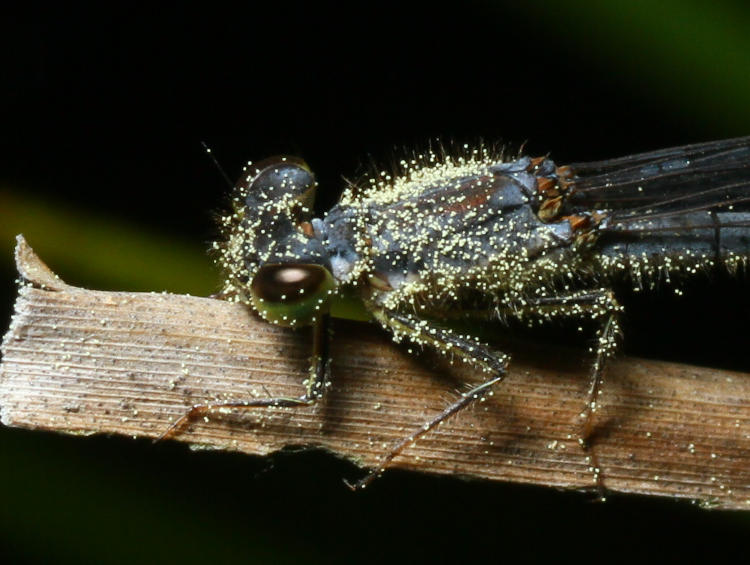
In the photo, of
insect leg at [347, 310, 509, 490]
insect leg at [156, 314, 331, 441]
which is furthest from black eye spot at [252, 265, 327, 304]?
insect leg at [347, 310, 509, 490]

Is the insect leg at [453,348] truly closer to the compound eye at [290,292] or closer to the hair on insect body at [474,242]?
the hair on insect body at [474,242]

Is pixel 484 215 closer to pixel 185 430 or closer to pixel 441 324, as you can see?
pixel 441 324

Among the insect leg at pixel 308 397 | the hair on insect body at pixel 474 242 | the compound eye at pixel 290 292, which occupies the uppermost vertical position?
the hair on insect body at pixel 474 242

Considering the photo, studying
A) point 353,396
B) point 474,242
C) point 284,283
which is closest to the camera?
point 284,283

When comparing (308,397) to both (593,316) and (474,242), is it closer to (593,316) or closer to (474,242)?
(474,242)

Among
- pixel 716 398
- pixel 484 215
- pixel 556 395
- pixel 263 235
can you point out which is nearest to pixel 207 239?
pixel 263 235

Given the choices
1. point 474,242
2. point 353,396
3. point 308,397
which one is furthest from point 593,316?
point 308,397

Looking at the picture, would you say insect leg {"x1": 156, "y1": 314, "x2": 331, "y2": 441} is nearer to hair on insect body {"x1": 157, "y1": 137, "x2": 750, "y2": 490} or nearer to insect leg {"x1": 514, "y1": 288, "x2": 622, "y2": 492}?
hair on insect body {"x1": 157, "y1": 137, "x2": 750, "y2": 490}

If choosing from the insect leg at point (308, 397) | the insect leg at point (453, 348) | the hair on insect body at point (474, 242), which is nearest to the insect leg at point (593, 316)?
the hair on insect body at point (474, 242)
